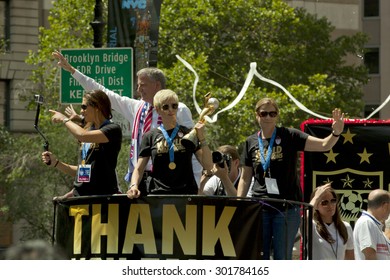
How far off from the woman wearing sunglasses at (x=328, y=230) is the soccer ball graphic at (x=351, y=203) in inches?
75.9

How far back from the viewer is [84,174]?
31.8 feet

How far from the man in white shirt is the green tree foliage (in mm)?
24915

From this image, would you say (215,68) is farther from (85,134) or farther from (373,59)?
(85,134)

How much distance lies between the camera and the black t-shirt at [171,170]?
9.22m

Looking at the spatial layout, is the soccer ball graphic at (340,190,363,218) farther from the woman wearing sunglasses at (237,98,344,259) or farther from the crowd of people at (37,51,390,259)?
the woman wearing sunglasses at (237,98,344,259)

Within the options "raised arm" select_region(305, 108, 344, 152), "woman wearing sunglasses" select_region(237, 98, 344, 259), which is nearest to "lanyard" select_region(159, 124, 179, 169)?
"woman wearing sunglasses" select_region(237, 98, 344, 259)

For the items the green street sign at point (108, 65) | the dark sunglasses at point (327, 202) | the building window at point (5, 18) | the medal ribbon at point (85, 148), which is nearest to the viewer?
the medal ribbon at point (85, 148)

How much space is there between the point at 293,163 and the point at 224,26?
33.9 meters

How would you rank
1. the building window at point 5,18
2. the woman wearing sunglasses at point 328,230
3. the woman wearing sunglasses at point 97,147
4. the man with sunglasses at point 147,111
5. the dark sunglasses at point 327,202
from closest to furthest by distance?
1. the woman wearing sunglasses at point 97,147
2. the man with sunglasses at point 147,111
3. the woman wearing sunglasses at point 328,230
4. the dark sunglasses at point 327,202
5. the building window at point 5,18

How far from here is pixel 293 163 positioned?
9914 mm

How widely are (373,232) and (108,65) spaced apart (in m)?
5.35

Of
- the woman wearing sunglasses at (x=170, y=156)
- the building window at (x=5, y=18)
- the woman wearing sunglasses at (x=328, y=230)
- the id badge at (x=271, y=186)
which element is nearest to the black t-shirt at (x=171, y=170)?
the woman wearing sunglasses at (x=170, y=156)

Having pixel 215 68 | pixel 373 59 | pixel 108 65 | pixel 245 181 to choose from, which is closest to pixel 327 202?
pixel 245 181

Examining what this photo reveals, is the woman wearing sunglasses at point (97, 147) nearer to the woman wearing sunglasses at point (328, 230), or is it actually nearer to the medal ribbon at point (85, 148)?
the medal ribbon at point (85, 148)
